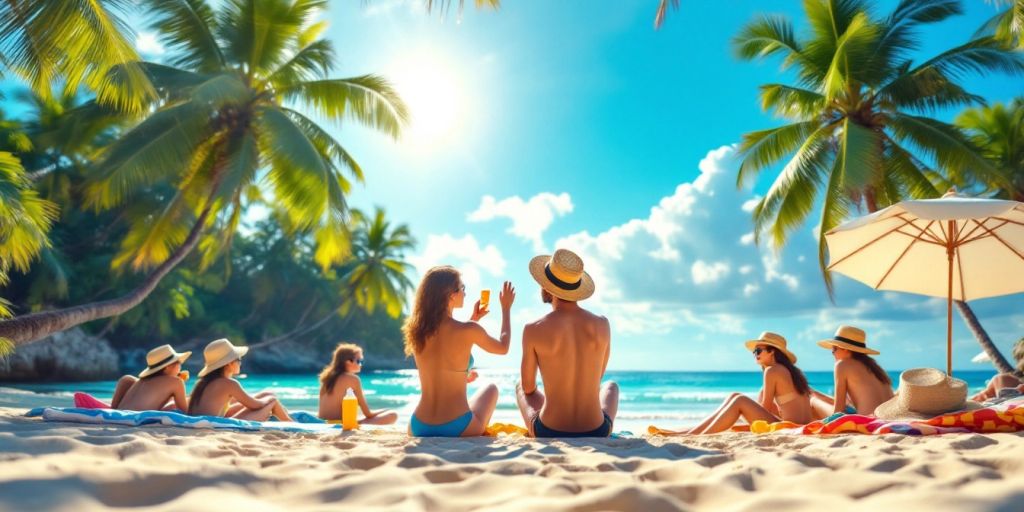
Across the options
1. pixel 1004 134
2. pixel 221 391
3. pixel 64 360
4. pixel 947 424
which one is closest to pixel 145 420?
pixel 221 391

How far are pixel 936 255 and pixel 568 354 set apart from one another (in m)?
4.53

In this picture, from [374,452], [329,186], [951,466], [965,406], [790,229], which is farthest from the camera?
[790,229]

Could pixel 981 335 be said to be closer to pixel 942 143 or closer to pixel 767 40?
pixel 942 143

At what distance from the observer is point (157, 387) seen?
565cm

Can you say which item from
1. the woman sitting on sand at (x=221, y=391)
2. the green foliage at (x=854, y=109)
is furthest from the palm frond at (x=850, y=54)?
the woman sitting on sand at (x=221, y=391)

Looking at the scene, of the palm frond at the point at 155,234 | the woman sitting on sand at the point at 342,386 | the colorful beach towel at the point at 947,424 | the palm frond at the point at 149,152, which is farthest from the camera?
the palm frond at the point at 155,234

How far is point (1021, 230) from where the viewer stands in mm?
5641

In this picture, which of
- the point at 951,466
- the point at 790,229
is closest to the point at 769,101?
the point at 790,229

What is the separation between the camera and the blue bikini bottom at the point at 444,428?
13.5ft

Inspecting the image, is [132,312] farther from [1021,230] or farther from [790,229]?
[1021,230]

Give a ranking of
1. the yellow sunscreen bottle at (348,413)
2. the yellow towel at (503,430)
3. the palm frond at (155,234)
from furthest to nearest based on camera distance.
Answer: the palm frond at (155,234)
the yellow sunscreen bottle at (348,413)
the yellow towel at (503,430)

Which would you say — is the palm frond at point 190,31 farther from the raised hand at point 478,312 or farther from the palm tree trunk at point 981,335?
the palm tree trunk at point 981,335

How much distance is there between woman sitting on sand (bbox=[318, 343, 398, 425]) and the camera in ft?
21.2

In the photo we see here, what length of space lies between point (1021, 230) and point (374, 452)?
19.6ft
